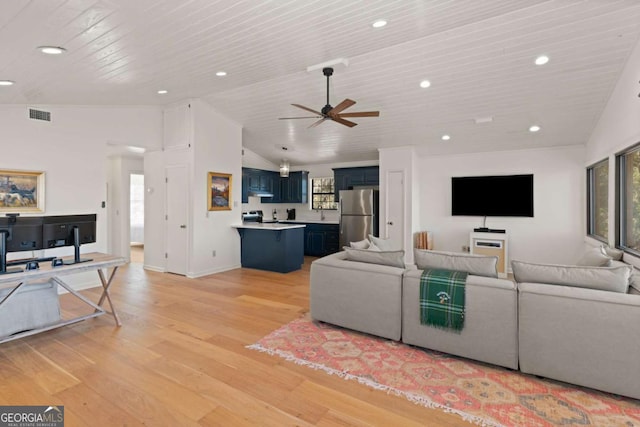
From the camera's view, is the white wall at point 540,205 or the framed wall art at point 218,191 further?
the framed wall art at point 218,191

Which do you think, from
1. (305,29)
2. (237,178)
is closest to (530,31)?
(305,29)

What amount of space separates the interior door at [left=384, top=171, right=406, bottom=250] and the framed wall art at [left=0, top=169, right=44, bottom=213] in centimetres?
593

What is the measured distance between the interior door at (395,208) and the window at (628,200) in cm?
350

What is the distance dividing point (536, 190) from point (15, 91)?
8074mm

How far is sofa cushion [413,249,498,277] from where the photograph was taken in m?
2.81

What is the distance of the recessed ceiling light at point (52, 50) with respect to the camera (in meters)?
2.69

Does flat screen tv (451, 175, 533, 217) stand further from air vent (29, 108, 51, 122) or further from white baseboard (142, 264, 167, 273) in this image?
air vent (29, 108, 51, 122)

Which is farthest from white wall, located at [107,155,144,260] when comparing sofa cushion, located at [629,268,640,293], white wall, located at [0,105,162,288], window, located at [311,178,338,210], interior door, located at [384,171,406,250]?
sofa cushion, located at [629,268,640,293]

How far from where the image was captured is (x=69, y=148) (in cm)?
479

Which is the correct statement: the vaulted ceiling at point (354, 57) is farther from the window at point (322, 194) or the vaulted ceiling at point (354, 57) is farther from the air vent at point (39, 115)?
the window at point (322, 194)

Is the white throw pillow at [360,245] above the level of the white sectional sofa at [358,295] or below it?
above

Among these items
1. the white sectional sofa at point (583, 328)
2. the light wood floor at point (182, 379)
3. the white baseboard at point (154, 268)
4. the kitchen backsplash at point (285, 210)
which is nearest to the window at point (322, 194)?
the kitchen backsplash at point (285, 210)

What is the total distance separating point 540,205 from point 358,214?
3.53m

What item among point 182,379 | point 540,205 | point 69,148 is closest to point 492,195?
point 540,205
